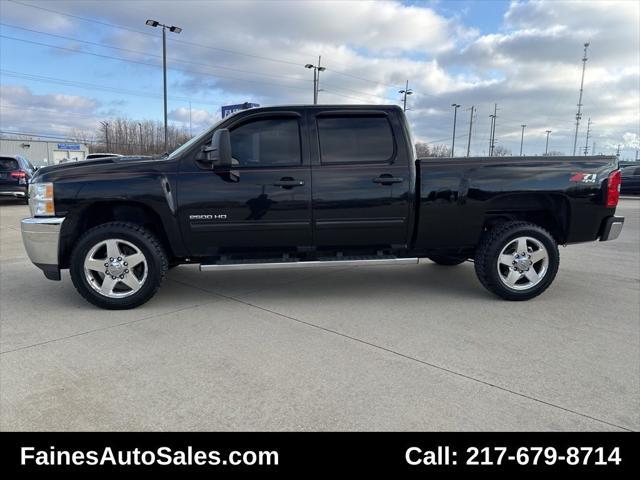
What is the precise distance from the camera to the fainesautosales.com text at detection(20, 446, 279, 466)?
2.27m

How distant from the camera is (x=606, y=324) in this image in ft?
13.8

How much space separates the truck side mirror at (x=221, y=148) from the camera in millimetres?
4262

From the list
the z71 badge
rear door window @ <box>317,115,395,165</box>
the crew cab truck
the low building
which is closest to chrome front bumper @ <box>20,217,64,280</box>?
the crew cab truck

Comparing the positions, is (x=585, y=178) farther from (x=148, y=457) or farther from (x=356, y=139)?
(x=148, y=457)

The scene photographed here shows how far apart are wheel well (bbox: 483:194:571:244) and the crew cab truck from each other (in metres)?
0.01

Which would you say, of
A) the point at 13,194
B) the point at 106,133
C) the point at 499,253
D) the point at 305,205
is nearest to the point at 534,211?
the point at 499,253

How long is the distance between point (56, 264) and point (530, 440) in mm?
4256

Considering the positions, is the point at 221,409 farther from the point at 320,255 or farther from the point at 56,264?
the point at 56,264

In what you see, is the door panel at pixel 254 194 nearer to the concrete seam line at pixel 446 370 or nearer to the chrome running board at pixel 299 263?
the chrome running board at pixel 299 263

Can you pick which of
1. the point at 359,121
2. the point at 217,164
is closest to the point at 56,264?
the point at 217,164

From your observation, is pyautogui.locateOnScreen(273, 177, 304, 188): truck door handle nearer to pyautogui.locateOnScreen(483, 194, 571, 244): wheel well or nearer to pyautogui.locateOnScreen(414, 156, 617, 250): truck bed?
pyautogui.locateOnScreen(414, 156, 617, 250): truck bed

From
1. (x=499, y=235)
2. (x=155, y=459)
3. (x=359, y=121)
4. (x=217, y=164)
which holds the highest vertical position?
(x=359, y=121)

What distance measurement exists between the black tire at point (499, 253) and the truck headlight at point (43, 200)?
4.28 m

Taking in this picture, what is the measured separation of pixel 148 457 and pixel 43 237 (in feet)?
9.57
